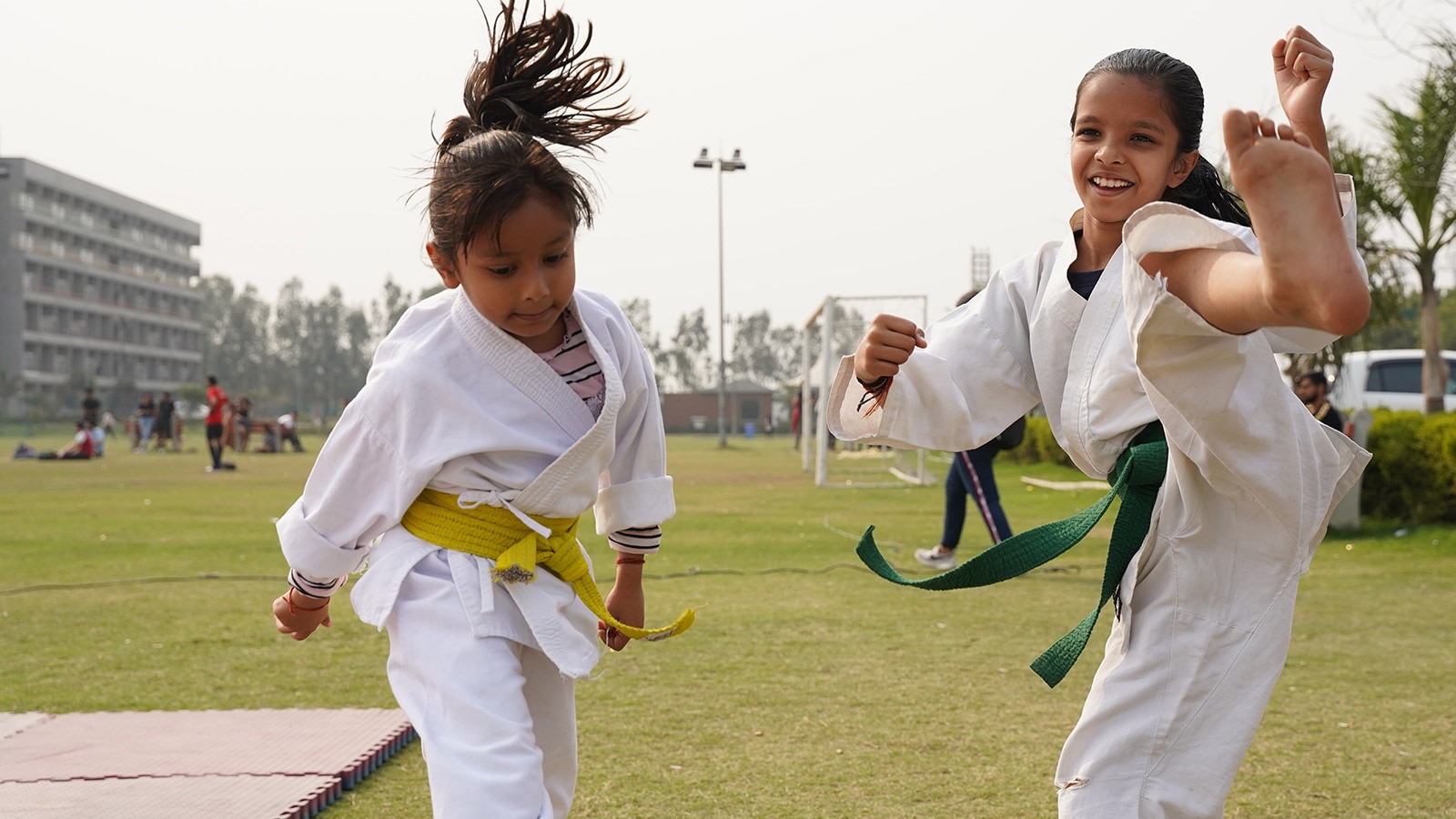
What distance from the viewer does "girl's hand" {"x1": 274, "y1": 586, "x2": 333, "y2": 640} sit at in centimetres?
267

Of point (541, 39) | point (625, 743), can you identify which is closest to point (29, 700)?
point (625, 743)

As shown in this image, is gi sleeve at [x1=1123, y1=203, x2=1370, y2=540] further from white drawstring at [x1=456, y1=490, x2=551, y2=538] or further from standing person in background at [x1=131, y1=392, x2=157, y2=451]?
standing person in background at [x1=131, y1=392, x2=157, y2=451]

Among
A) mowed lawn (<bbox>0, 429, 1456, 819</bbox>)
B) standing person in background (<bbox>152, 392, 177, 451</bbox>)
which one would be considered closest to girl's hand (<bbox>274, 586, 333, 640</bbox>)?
mowed lawn (<bbox>0, 429, 1456, 819</bbox>)

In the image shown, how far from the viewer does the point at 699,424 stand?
257 ft

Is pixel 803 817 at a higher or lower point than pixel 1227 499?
lower

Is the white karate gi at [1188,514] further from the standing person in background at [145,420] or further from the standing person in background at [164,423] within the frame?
the standing person in background at [145,420]

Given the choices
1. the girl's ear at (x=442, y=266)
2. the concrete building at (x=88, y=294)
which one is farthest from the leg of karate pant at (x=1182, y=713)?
the concrete building at (x=88, y=294)

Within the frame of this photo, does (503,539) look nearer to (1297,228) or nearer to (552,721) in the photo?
(552,721)

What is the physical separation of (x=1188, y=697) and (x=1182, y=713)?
0.09ft

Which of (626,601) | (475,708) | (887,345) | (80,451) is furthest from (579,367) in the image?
(80,451)

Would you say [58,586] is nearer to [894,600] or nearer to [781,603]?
[781,603]

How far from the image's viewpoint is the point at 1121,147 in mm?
2479

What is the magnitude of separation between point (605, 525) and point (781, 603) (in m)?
4.45

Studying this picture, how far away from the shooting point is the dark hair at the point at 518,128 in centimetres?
245
